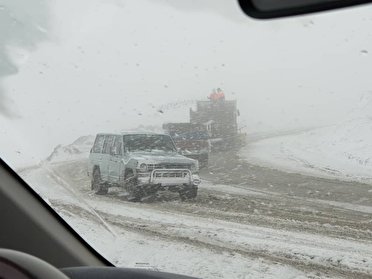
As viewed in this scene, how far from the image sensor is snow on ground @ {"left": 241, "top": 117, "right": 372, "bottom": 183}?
4215mm

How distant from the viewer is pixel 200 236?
14.4ft

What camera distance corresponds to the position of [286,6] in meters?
1.64

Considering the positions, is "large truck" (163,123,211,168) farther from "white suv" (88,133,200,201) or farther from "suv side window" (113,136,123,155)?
"suv side window" (113,136,123,155)

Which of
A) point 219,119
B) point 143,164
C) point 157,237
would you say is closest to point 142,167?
point 143,164

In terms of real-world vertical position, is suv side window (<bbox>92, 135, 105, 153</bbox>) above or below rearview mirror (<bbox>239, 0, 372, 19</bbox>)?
below

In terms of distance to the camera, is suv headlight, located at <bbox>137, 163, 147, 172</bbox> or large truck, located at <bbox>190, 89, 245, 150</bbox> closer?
large truck, located at <bbox>190, 89, 245, 150</bbox>

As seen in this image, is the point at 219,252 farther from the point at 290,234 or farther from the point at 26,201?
the point at 26,201

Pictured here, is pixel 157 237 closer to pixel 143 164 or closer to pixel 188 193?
pixel 188 193

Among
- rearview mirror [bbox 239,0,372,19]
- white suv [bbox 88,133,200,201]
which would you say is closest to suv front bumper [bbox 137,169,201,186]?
white suv [bbox 88,133,200,201]

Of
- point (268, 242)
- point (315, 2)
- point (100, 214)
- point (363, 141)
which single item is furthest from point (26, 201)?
point (315, 2)

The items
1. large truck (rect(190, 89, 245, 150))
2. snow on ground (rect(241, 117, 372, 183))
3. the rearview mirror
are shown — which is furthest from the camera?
large truck (rect(190, 89, 245, 150))

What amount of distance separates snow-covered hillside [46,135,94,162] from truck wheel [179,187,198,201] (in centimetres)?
74

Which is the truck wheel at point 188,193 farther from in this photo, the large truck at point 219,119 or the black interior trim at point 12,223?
the black interior trim at point 12,223

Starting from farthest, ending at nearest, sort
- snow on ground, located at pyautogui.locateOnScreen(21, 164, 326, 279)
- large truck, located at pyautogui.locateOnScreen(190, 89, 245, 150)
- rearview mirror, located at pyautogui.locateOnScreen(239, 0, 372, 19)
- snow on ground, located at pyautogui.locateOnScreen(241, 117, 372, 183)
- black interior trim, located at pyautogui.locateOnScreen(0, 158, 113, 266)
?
large truck, located at pyautogui.locateOnScreen(190, 89, 245, 150) → snow on ground, located at pyautogui.locateOnScreen(241, 117, 372, 183) → snow on ground, located at pyautogui.locateOnScreen(21, 164, 326, 279) → black interior trim, located at pyautogui.locateOnScreen(0, 158, 113, 266) → rearview mirror, located at pyautogui.locateOnScreen(239, 0, 372, 19)
